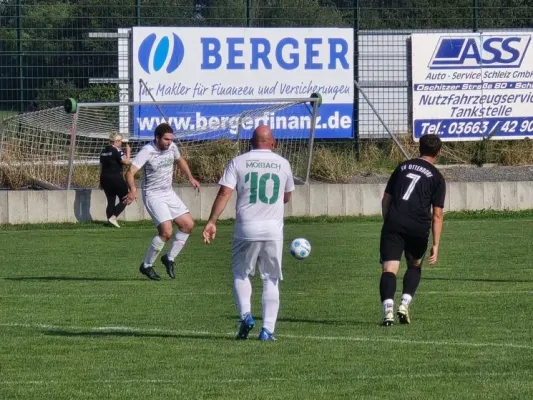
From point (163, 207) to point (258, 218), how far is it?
6.24m

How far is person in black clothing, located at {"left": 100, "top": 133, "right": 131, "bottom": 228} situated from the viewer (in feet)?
85.9

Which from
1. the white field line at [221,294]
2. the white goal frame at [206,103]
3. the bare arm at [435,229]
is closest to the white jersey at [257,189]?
the bare arm at [435,229]

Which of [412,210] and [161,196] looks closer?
[412,210]

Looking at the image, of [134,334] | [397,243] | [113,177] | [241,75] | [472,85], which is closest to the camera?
[134,334]

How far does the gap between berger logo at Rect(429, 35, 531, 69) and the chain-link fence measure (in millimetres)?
637

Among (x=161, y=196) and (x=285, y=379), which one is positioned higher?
(x=161, y=196)

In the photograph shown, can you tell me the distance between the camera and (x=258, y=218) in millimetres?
11523

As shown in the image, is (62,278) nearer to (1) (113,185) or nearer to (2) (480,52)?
(1) (113,185)

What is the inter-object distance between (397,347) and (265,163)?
195 centimetres

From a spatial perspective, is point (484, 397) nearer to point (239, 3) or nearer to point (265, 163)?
point (265, 163)

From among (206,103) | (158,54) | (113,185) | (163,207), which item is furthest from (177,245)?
(158,54)

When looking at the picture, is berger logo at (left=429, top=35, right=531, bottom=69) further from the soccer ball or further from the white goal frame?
the soccer ball

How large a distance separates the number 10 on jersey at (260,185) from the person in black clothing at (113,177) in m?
14.8

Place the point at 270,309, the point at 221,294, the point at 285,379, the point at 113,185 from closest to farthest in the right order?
the point at 285,379 < the point at 270,309 < the point at 221,294 < the point at 113,185
